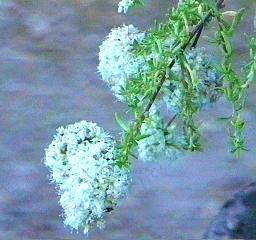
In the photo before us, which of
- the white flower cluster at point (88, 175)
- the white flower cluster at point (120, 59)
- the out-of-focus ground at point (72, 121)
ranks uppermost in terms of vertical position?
the out-of-focus ground at point (72, 121)

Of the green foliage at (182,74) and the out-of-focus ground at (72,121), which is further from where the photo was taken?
the out-of-focus ground at (72,121)

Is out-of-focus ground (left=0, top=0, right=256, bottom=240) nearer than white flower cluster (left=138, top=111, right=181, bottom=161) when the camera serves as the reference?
No

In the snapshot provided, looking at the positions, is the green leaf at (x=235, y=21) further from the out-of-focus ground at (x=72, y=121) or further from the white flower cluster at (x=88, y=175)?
the out-of-focus ground at (x=72, y=121)

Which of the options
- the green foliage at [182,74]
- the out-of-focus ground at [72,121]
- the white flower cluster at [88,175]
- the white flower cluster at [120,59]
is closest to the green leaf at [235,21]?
the green foliage at [182,74]

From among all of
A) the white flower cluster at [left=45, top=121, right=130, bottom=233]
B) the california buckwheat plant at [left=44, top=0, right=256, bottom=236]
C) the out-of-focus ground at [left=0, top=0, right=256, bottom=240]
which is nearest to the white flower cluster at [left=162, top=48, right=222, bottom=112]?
the california buckwheat plant at [left=44, top=0, right=256, bottom=236]

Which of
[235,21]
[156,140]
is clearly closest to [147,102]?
[156,140]

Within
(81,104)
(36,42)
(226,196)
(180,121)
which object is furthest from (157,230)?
(180,121)

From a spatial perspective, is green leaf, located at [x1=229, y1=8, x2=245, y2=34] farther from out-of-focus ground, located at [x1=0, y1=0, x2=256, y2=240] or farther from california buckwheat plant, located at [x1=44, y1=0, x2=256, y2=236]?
out-of-focus ground, located at [x1=0, y1=0, x2=256, y2=240]

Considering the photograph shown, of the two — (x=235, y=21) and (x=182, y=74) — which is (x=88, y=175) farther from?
(x=235, y=21)
